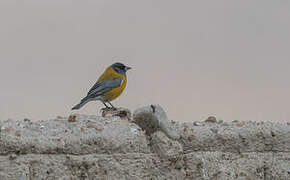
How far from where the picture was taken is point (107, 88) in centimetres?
824

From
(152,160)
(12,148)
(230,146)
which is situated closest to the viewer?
(12,148)

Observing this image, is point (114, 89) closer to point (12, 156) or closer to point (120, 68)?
point (120, 68)

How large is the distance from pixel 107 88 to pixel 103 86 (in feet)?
0.20

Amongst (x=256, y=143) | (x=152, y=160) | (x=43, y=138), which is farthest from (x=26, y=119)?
(x=256, y=143)

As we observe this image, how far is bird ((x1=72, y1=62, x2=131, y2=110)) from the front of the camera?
809 centimetres

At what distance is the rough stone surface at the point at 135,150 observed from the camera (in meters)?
4.02

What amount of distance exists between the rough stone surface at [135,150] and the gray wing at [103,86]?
3.24 m

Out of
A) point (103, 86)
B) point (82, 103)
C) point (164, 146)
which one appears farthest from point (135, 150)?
point (103, 86)

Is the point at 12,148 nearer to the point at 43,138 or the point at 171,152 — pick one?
the point at 43,138

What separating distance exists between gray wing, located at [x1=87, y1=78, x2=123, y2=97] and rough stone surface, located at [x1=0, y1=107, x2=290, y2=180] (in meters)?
3.24

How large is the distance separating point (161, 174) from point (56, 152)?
0.81 meters

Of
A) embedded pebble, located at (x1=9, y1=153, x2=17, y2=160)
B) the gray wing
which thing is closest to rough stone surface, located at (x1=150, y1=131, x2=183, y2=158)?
embedded pebble, located at (x1=9, y1=153, x2=17, y2=160)

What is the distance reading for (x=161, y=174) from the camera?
4465mm

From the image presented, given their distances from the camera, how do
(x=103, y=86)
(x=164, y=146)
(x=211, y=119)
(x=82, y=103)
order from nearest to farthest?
1. (x=164, y=146)
2. (x=211, y=119)
3. (x=82, y=103)
4. (x=103, y=86)
